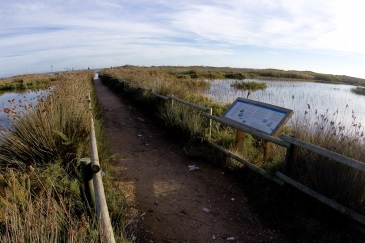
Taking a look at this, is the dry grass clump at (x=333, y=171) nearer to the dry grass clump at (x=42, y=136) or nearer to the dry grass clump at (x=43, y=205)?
the dry grass clump at (x=43, y=205)

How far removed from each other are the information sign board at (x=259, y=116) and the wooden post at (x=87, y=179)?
2980 mm

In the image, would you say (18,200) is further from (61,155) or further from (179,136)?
(179,136)

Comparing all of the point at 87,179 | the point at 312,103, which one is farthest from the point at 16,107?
the point at 312,103

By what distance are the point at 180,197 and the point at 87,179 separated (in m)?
2.00

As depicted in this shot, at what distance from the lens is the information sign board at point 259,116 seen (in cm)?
470

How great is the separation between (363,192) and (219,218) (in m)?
1.94

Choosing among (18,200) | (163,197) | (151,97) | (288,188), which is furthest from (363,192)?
(151,97)

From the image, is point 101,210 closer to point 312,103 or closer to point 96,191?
point 96,191

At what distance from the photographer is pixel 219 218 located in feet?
13.8

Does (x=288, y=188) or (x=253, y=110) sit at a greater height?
(x=253, y=110)

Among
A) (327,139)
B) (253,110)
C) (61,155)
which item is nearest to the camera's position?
(327,139)

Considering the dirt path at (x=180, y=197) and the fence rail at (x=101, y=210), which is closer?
the fence rail at (x=101, y=210)

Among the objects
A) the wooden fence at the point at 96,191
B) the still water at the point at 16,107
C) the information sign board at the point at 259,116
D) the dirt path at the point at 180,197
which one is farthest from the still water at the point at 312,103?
the still water at the point at 16,107

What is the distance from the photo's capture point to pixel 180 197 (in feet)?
15.6
